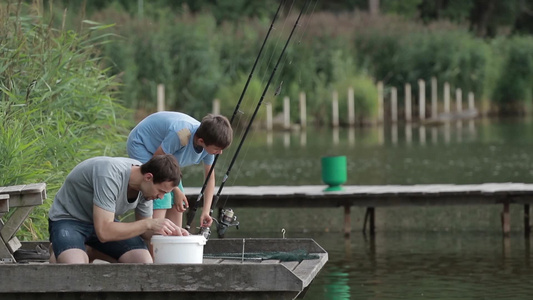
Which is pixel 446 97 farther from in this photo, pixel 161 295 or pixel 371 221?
pixel 161 295

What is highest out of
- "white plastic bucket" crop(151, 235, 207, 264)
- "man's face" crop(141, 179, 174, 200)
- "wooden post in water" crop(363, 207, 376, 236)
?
"man's face" crop(141, 179, 174, 200)

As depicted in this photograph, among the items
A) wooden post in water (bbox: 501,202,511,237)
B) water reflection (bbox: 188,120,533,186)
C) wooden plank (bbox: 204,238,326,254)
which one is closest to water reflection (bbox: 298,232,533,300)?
wooden post in water (bbox: 501,202,511,237)

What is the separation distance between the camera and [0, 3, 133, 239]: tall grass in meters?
10.3

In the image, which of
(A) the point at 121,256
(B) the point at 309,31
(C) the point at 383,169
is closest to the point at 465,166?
(C) the point at 383,169

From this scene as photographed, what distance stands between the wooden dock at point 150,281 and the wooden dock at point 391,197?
20.9ft

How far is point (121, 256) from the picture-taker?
8109 millimetres

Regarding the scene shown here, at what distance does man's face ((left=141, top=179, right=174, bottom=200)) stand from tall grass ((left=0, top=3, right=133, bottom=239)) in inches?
98.5

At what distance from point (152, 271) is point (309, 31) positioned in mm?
39315

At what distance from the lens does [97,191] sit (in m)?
7.65

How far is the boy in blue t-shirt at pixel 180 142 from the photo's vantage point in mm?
8383

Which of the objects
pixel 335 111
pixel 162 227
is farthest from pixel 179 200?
pixel 335 111

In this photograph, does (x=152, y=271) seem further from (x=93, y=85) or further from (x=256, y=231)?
(x=256, y=231)

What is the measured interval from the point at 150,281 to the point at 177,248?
0.27 meters

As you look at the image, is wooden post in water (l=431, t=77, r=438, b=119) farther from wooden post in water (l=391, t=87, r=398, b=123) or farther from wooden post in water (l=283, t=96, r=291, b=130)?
wooden post in water (l=283, t=96, r=291, b=130)
